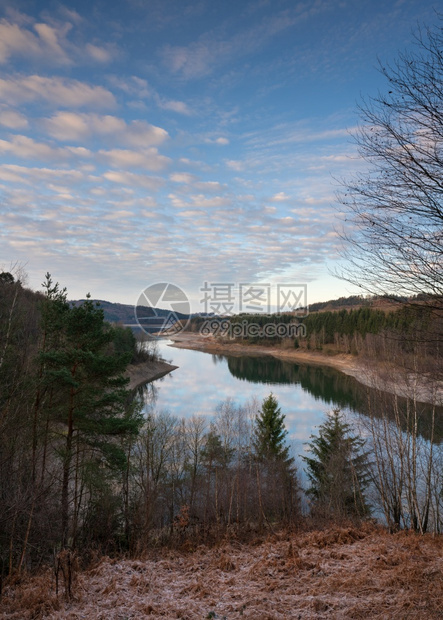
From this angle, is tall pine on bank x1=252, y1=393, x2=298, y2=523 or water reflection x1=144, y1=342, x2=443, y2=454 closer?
tall pine on bank x1=252, y1=393, x2=298, y2=523

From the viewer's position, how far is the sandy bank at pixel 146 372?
167 feet

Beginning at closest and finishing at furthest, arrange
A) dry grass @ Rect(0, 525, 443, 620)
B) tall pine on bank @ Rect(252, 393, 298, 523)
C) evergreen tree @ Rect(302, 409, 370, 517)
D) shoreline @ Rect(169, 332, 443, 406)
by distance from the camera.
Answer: dry grass @ Rect(0, 525, 443, 620) → shoreline @ Rect(169, 332, 443, 406) → evergreen tree @ Rect(302, 409, 370, 517) → tall pine on bank @ Rect(252, 393, 298, 523)

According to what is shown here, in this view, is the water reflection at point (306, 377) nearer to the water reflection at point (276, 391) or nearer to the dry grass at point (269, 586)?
the water reflection at point (276, 391)

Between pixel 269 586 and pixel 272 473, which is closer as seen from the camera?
pixel 269 586

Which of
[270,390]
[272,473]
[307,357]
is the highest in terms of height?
[307,357]

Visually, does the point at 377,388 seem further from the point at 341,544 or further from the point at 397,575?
the point at 397,575

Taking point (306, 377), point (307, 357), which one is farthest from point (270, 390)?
point (307, 357)

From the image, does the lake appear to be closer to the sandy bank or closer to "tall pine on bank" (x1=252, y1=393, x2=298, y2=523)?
the sandy bank

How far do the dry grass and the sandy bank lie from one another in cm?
4214

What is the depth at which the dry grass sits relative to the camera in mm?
4398

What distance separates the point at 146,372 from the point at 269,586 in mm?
52919

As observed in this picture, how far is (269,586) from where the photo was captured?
17.3ft

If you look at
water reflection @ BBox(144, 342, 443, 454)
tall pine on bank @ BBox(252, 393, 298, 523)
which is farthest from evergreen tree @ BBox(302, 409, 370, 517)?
water reflection @ BBox(144, 342, 443, 454)

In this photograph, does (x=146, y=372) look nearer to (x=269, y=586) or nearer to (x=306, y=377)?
(x=306, y=377)
